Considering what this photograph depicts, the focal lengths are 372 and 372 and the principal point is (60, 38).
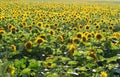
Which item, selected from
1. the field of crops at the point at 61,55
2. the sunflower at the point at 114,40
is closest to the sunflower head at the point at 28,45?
the field of crops at the point at 61,55

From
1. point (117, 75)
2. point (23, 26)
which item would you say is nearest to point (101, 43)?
point (117, 75)

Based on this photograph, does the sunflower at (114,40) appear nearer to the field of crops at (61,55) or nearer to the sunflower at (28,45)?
the field of crops at (61,55)

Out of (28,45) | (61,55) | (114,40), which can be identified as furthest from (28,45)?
(114,40)

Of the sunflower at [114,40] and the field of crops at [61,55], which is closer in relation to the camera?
the field of crops at [61,55]

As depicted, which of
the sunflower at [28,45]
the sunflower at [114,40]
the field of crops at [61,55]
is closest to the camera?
the field of crops at [61,55]

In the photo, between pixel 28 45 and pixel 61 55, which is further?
pixel 61 55

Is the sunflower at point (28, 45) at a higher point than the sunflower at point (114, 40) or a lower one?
higher

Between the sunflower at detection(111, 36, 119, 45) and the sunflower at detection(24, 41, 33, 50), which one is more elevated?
the sunflower at detection(24, 41, 33, 50)

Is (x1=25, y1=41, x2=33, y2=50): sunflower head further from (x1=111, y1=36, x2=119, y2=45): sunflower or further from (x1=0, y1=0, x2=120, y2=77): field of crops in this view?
(x1=111, y1=36, x2=119, y2=45): sunflower

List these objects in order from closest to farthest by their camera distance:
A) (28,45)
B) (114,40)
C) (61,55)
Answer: (28,45) < (61,55) < (114,40)

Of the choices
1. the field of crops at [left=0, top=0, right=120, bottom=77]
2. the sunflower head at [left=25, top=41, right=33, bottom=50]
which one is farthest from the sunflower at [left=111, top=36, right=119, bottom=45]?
the sunflower head at [left=25, top=41, right=33, bottom=50]

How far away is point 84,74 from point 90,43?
5.38ft

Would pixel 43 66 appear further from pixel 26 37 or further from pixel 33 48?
pixel 26 37

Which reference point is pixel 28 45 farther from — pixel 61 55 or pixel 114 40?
pixel 114 40
